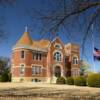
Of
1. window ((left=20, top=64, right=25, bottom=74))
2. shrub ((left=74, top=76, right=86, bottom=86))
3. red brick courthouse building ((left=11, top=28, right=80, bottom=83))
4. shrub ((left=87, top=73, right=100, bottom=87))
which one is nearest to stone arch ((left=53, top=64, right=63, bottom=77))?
red brick courthouse building ((left=11, top=28, right=80, bottom=83))

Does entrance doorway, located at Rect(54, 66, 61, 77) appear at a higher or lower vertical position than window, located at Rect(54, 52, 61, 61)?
lower

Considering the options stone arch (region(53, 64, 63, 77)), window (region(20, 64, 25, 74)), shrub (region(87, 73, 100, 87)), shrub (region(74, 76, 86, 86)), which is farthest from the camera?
stone arch (region(53, 64, 63, 77))

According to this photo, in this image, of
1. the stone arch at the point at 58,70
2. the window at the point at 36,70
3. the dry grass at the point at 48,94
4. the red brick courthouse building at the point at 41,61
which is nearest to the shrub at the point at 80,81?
the dry grass at the point at 48,94

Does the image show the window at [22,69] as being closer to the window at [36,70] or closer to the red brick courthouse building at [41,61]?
the red brick courthouse building at [41,61]

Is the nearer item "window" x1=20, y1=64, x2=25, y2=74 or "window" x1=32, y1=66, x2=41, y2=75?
"window" x1=20, y1=64, x2=25, y2=74

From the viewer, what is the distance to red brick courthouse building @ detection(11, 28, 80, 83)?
5494cm

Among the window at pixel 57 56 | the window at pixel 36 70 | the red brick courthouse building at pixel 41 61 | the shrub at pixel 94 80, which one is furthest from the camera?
the window at pixel 57 56

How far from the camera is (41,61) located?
5806 cm

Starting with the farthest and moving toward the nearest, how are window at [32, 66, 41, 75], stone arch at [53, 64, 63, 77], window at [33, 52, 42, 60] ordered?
1. stone arch at [53, 64, 63, 77]
2. window at [33, 52, 42, 60]
3. window at [32, 66, 41, 75]

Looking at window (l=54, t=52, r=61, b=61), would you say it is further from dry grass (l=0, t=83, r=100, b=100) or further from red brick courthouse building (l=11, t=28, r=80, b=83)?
dry grass (l=0, t=83, r=100, b=100)

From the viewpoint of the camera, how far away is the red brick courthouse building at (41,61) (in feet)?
180

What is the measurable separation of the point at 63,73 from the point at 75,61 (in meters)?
4.93

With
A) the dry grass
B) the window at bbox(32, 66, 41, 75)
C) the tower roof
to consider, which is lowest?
the dry grass

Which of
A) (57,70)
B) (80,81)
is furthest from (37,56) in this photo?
(80,81)
